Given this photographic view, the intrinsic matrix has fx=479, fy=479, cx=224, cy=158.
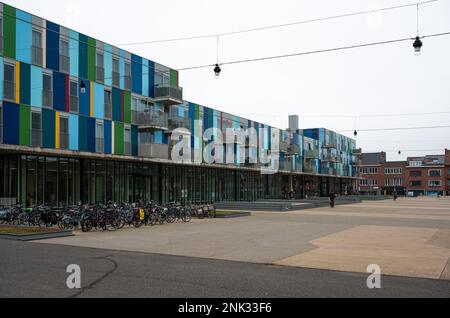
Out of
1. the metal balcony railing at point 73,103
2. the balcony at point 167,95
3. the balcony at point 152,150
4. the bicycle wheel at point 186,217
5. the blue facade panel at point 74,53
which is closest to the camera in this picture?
the bicycle wheel at point 186,217

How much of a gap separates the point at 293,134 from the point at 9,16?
166ft

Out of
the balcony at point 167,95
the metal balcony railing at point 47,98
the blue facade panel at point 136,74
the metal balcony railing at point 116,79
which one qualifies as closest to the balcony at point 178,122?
the balcony at point 167,95

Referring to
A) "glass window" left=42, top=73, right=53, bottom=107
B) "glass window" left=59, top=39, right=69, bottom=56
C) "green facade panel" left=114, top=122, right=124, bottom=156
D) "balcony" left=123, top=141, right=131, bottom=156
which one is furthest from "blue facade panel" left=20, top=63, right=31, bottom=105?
"balcony" left=123, top=141, right=131, bottom=156

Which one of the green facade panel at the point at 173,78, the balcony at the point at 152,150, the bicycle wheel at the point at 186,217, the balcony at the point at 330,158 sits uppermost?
the green facade panel at the point at 173,78

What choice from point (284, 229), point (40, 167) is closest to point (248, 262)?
point (284, 229)

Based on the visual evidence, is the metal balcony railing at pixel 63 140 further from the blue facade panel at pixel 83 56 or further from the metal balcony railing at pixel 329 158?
the metal balcony railing at pixel 329 158

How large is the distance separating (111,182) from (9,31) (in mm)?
13291

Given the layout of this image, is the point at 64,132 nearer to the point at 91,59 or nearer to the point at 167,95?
the point at 91,59

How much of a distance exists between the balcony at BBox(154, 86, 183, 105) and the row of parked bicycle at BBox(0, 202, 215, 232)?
16944 mm

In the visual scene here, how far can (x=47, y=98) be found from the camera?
3033 centimetres

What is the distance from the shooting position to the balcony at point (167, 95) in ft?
132

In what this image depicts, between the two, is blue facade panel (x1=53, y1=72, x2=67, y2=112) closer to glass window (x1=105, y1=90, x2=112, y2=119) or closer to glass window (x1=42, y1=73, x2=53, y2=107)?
glass window (x1=42, y1=73, x2=53, y2=107)

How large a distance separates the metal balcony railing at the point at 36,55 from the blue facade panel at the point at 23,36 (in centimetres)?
30
